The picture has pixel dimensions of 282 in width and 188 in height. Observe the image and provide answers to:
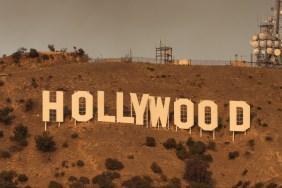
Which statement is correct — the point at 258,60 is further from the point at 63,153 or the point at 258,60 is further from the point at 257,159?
the point at 63,153

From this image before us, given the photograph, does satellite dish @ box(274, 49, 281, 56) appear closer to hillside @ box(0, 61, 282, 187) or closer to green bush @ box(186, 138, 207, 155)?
hillside @ box(0, 61, 282, 187)

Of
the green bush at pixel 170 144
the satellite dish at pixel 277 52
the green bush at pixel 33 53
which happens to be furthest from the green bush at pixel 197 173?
the green bush at pixel 33 53

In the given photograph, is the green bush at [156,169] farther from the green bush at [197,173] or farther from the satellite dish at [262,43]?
the satellite dish at [262,43]

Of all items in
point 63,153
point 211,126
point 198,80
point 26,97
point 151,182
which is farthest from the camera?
point 198,80

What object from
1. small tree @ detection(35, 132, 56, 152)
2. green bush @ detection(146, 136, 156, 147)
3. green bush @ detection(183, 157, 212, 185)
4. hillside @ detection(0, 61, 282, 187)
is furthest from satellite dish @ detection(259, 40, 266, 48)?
small tree @ detection(35, 132, 56, 152)

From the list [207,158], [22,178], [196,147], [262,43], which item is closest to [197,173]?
[207,158]

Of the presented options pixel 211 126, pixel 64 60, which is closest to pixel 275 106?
pixel 211 126

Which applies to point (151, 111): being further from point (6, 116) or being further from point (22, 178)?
point (22, 178)
